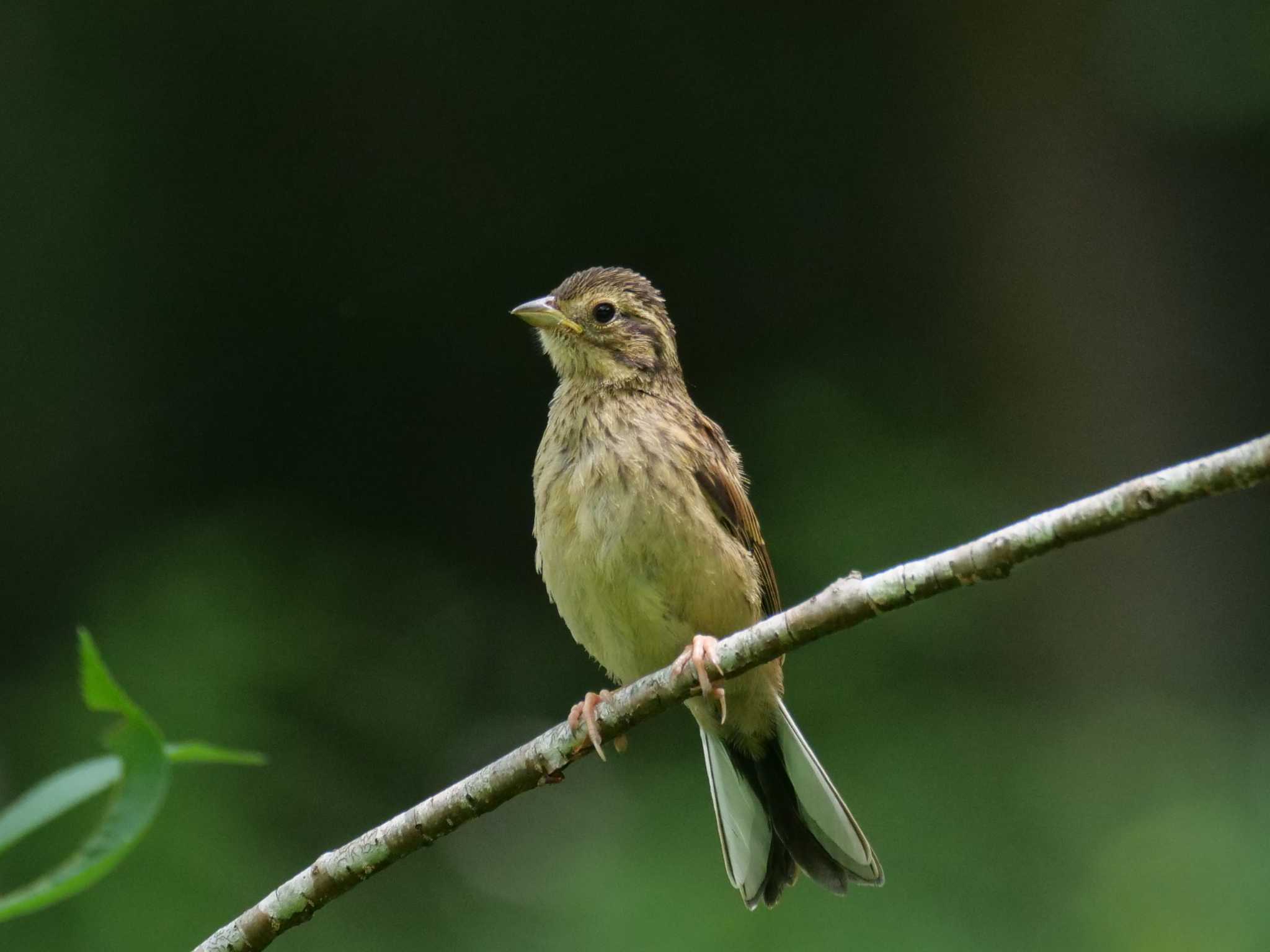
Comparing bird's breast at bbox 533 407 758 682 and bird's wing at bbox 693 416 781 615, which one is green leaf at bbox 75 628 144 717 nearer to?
bird's breast at bbox 533 407 758 682

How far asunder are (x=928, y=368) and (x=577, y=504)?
391 cm

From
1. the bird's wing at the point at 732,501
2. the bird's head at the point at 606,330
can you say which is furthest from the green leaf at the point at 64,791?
the bird's head at the point at 606,330

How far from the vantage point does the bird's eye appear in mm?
5539

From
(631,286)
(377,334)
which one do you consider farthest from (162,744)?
(377,334)

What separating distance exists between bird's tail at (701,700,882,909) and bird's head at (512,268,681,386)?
129 centimetres

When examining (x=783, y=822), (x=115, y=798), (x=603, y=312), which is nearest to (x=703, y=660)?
(x=783, y=822)

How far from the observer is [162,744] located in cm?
181

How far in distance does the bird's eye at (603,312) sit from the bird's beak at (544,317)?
0.31ft

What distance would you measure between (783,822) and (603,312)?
1.89 meters

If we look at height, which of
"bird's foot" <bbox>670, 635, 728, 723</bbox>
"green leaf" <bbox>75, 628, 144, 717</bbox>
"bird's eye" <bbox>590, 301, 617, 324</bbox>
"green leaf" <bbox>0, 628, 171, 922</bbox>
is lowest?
"bird's foot" <bbox>670, 635, 728, 723</bbox>

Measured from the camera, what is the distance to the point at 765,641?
330 centimetres

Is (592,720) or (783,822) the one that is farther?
(783,822)

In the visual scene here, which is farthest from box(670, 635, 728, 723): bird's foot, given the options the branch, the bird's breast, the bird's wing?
the bird's wing

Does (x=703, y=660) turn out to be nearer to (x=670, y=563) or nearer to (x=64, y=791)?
(x=670, y=563)
